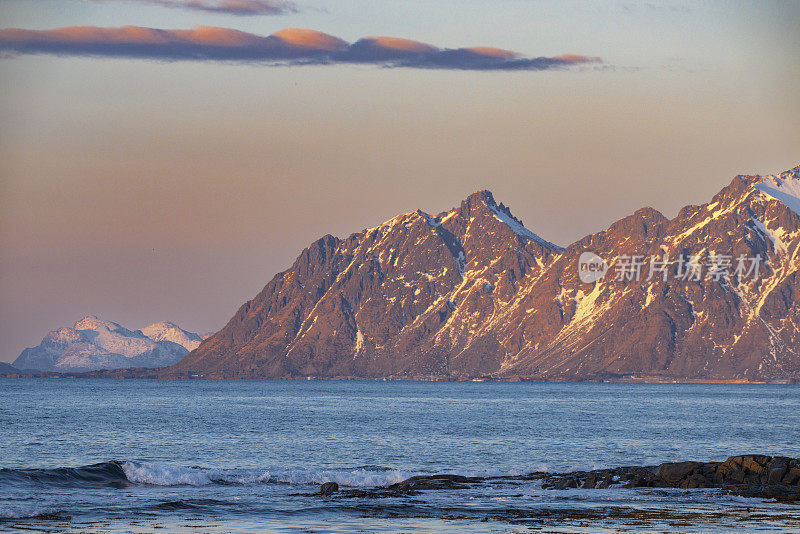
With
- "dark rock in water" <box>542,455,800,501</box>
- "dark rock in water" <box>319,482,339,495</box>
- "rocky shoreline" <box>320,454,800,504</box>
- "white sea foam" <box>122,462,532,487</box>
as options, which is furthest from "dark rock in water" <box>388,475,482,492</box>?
"dark rock in water" <box>542,455,800,501</box>

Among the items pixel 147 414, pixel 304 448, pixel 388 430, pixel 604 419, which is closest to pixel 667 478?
pixel 304 448

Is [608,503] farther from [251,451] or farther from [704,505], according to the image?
[251,451]

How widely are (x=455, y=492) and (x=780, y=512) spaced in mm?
19587

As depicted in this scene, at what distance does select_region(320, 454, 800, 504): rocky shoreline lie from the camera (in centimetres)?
6588

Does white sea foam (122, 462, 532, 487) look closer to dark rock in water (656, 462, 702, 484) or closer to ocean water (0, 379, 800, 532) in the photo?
ocean water (0, 379, 800, 532)

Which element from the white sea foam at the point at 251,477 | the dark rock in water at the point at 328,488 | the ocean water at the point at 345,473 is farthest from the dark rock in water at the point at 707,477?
the dark rock in water at the point at 328,488

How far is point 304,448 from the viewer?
106 m

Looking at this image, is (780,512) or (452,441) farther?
(452,441)

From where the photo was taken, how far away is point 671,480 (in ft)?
228

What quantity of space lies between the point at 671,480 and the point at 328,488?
2257cm

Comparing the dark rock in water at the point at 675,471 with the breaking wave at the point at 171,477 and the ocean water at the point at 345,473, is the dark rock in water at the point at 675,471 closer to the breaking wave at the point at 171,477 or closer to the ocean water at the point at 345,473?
the ocean water at the point at 345,473

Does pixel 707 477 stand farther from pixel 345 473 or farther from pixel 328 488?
pixel 345 473

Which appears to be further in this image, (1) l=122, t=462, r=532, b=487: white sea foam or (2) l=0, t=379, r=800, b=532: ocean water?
(1) l=122, t=462, r=532, b=487: white sea foam

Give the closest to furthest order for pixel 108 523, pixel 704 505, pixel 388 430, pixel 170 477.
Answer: pixel 108 523, pixel 704 505, pixel 170 477, pixel 388 430
